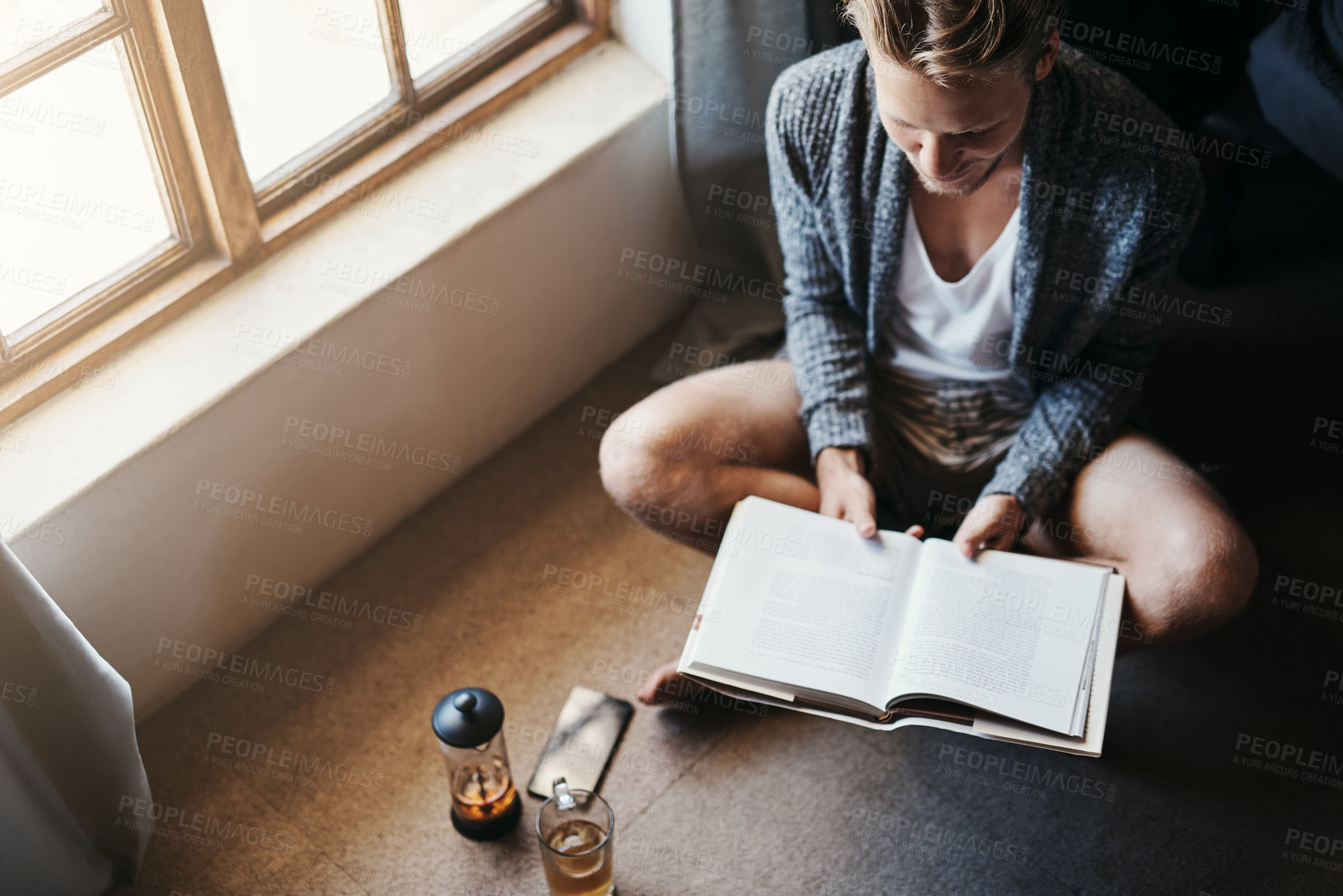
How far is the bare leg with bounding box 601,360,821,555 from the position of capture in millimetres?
1473

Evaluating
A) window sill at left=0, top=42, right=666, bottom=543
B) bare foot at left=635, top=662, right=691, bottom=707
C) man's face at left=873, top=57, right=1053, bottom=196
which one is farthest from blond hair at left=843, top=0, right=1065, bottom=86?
bare foot at left=635, top=662, right=691, bottom=707

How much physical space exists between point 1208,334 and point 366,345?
136 centimetres

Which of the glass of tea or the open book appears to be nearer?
the open book

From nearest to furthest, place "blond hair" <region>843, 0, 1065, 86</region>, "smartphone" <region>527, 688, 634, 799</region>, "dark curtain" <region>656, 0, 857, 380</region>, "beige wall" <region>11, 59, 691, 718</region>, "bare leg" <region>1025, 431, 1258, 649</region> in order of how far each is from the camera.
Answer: "blond hair" <region>843, 0, 1065, 86</region> → "bare leg" <region>1025, 431, 1258, 649</region> → "beige wall" <region>11, 59, 691, 718</region> → "smartphone" <region>527, 688, 634, 799</region> → "dark curtain" <region>656, 0, 857, 380</region>

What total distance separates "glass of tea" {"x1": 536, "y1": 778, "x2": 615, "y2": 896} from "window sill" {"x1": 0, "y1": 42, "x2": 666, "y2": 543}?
0.62 meters

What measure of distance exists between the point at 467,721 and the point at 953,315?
75 cm

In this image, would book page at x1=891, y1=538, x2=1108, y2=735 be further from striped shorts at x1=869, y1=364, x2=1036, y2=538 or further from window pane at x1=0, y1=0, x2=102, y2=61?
window pane at x1=0, y1=0, x2=102, y2=61

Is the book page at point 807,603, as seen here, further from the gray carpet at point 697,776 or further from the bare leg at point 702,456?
the gray carpet at point 697,776

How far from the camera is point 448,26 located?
1687mm

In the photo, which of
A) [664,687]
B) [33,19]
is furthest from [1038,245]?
[33,19]

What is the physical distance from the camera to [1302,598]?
1.74 meters

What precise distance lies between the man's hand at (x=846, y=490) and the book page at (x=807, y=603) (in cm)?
2

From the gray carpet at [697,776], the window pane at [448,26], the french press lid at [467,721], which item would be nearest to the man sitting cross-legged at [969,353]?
the gray carpet at [697,776]

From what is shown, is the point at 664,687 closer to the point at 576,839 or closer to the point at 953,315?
the point at 576,839
